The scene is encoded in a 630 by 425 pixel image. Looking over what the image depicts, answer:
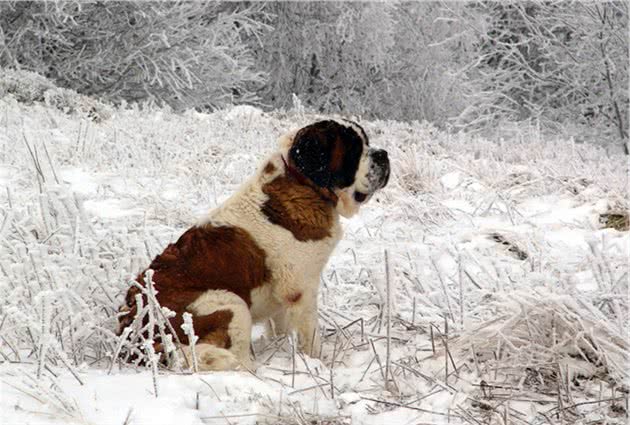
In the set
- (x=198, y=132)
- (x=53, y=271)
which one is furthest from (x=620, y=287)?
(x=198, y=132)

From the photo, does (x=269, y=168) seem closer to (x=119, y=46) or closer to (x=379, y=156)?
(x=379, y=156)

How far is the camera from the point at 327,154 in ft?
11.8

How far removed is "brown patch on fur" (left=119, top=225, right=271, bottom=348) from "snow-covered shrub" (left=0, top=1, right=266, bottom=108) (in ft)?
47.9

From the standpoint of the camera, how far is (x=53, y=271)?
10.4 feet

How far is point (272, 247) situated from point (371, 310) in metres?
0.91

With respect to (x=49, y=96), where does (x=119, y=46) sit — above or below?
below

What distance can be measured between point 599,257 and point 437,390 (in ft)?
4.23

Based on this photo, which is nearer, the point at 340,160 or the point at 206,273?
the point at 206,273

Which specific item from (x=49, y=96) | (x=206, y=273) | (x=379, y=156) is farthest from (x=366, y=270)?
(x=49, y=96)

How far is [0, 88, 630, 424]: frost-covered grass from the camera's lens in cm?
246

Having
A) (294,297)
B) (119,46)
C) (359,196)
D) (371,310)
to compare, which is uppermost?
(359,196)

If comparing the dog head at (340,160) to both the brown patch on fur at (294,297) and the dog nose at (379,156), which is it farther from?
the brown patch on fur at (294,297)

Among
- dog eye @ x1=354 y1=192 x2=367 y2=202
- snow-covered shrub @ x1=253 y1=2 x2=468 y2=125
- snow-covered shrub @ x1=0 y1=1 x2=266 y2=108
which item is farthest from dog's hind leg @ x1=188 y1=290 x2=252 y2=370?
snow-covered shrub @ x1=253 y1=2 x2=468 y2=125

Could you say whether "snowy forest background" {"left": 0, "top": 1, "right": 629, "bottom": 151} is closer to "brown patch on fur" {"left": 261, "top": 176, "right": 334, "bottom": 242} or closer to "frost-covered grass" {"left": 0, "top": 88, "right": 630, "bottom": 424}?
"frost-covered grass" {"left": 0, "top": 88, "right": 630, "bottom": 424}
